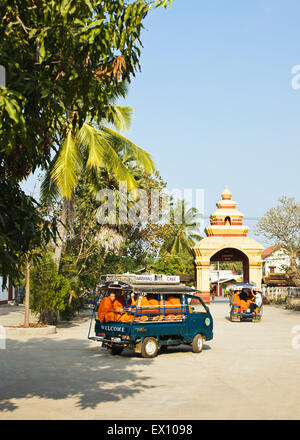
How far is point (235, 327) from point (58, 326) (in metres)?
8.58

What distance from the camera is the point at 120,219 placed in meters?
33.5

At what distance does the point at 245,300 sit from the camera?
30.8 m

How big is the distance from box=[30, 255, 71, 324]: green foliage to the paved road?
3541mm

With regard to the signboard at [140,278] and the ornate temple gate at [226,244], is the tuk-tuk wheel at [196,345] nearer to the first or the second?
the signboard at [140,278]

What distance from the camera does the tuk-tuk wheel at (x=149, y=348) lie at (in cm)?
1622

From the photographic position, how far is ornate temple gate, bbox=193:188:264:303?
4328 centimetres

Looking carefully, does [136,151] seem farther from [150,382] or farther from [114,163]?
[150,382]

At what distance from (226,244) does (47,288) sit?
22.7 m

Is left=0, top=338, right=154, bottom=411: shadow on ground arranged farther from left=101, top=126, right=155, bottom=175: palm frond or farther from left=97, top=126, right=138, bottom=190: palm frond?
left=101, top=126, right=155, bottom=175: palm frond

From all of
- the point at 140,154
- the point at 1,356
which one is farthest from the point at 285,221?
the point at 1,356

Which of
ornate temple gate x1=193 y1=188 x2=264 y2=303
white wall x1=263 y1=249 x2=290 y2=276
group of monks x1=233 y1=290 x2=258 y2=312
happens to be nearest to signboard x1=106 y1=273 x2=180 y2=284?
group of monks x1=233 y1=290 x2=258 y2=312

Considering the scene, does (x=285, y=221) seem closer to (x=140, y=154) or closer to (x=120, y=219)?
(x=120, y=219)

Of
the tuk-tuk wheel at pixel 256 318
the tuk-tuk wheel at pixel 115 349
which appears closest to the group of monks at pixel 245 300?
the tuk-tuk wheel at pixel 256 318

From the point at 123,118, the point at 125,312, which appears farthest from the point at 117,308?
the point at 123,118
